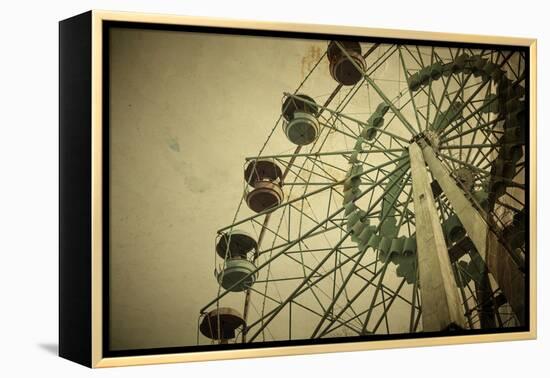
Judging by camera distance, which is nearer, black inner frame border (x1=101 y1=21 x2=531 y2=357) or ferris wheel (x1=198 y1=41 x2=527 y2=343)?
black inner frame border (x1=101 y1=21 x2=531 y2=357)

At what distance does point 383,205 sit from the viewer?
19.3 feet

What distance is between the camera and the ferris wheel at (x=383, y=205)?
5.61m

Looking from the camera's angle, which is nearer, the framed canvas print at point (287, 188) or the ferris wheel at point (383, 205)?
the framed canvas print at point (287, 188)

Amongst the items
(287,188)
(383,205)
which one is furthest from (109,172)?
(383,205)

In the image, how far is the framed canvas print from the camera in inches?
208

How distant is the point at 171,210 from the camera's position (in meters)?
5.40

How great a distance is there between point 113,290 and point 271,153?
103 centimetres

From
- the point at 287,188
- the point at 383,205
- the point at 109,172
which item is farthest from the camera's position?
the point at 383,205

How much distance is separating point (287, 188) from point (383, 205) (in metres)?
0.55

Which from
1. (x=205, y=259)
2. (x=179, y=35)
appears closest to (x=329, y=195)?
(x=205, y=259)

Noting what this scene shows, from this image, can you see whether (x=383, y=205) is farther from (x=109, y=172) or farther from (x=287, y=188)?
(x=109, y=172)

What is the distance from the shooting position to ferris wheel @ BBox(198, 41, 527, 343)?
5.61m

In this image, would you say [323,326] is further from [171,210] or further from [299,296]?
[171,210]

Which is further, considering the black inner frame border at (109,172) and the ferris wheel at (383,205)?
the ferris wheel at (383,205)
